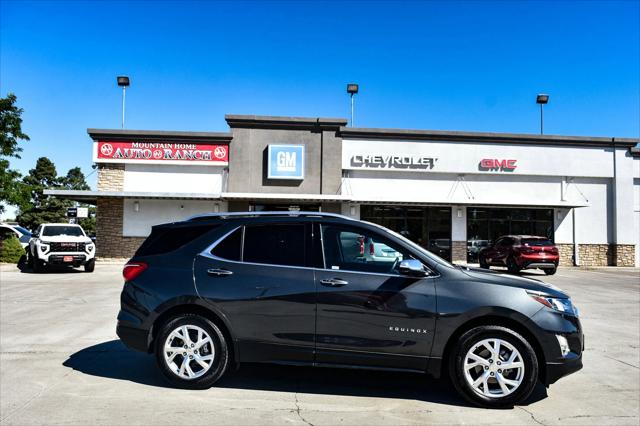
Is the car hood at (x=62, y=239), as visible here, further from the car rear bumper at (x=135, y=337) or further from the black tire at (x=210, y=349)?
the black tire at (x=210, y=349)

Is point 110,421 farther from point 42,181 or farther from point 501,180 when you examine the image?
point 42,181

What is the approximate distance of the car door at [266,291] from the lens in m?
4.33

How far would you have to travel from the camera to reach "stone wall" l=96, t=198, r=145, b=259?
2358cm

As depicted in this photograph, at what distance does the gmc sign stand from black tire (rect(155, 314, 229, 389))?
22425mm

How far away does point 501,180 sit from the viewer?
966 inches

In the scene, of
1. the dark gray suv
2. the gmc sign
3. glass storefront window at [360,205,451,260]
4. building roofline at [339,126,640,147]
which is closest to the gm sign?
building roofline at [339,126,640,147]

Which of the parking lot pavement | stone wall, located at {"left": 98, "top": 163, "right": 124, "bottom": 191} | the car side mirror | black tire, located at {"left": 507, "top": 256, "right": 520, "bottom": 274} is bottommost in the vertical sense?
the parking lot pavement

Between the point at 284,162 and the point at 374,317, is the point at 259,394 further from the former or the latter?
the point at 284,162

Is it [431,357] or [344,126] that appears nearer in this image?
[431,357]

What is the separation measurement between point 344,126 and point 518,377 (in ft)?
68.7

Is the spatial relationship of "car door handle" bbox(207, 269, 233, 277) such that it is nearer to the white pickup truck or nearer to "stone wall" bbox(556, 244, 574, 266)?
the white pickup truck

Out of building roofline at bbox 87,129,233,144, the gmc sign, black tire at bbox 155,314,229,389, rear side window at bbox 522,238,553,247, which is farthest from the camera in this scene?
the gmc sign

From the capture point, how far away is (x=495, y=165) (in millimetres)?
24359

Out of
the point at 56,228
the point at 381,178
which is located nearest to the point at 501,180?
the point at 381,178
